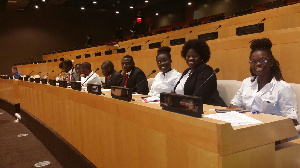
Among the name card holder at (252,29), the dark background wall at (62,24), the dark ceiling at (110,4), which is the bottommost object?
the name card holder at (252,29)

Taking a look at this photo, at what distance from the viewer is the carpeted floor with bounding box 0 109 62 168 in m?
2.69

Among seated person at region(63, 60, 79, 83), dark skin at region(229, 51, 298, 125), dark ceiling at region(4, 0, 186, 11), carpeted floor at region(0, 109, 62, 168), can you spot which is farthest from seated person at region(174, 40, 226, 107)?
dark ceiling at region(4, 0, 186, 11)

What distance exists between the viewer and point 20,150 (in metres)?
3.11

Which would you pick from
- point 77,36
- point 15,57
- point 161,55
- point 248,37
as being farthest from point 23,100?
point 77,36

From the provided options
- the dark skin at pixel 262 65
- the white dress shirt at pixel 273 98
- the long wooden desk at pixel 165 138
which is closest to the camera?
the long wooden desk at pixel 165 138

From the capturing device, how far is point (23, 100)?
15.4 feet

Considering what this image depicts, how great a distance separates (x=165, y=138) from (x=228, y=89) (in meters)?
1.10

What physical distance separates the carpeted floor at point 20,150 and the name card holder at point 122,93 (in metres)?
1.22

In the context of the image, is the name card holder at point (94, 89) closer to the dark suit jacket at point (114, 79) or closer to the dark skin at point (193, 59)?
the dark skin at point (193, 59)

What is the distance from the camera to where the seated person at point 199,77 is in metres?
1.99

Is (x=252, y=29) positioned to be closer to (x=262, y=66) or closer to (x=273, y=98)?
(x=262, y=66)

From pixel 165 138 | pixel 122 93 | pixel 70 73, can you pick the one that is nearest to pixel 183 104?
pixel 165 138

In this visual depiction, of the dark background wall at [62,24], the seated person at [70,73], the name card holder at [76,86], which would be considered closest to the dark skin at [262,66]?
the name card holder at [76,86]

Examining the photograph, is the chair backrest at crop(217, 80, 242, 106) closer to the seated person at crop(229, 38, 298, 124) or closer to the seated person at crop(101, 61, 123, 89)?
the seated person at crop(229, 38, 298, 124)
